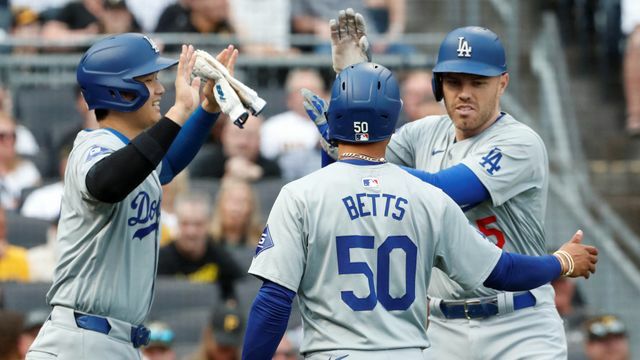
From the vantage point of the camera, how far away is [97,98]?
5105 millimetres

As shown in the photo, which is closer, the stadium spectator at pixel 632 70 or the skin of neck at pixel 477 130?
the skin of neck at pixel 477 130

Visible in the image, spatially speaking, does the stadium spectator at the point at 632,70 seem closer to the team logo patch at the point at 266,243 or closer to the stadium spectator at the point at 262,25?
the stadium spectator at the point at 262,25

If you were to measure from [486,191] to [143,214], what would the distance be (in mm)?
1375

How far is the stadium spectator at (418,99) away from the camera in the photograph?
9945 mm

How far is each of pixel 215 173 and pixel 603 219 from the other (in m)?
2.95

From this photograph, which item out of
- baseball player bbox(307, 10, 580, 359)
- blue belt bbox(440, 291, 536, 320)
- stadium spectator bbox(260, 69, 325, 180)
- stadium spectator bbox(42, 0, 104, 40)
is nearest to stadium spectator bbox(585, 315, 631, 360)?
stadium spectator bbox(260, 69, 325, 180)

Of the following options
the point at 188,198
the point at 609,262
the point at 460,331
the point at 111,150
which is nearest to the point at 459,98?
the point at 460,331

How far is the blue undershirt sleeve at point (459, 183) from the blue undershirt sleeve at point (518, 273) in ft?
1.54

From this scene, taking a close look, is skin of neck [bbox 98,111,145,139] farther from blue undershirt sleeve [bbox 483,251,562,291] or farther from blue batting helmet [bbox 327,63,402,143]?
blue undershirt sleeve [bbox 483,251,562,291]

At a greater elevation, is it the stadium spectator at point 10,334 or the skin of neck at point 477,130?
the skin of neck at point 477,130

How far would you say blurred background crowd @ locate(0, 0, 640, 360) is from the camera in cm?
892

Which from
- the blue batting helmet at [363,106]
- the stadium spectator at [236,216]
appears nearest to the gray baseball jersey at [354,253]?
the blue batting helmet at [363,106]

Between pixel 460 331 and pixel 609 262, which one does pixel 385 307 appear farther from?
pixel 609 262

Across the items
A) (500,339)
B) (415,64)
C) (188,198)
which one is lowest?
(500,339)
